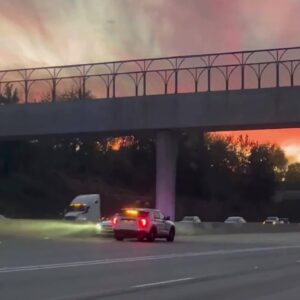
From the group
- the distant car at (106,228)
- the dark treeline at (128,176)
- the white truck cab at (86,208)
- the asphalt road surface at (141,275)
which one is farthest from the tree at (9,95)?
the asphalt road surface at (141,275)

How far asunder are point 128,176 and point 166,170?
150 feet

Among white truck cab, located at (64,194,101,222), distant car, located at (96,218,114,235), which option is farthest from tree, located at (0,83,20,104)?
distant car, located at (96,218,114,235)

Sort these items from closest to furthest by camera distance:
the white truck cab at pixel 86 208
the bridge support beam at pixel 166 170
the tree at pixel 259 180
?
the bridge support beam at pixel 166 170, the white truck cab at pixel 86 208, the tree at pixel 259 180

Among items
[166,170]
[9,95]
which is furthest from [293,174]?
[166,170]

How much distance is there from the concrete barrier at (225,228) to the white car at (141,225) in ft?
41.2

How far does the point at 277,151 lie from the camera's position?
140 m

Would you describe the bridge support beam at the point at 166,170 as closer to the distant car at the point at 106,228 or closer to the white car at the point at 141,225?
the distant car at the point at 106,228

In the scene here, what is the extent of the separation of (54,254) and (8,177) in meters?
68.3

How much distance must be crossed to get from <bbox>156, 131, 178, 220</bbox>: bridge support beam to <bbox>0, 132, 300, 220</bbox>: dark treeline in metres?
29.1

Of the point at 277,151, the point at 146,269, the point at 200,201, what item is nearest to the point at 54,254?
the point at 146,269

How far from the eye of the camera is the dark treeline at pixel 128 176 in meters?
94.1

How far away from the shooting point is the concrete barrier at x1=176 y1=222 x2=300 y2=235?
55.2 m

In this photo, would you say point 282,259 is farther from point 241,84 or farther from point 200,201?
point 200,201

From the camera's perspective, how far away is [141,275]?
1988 centimetres
